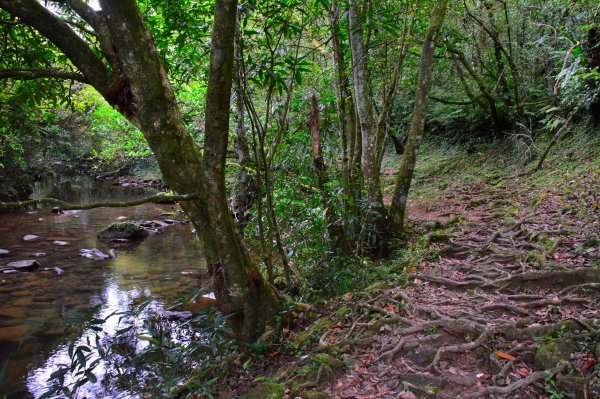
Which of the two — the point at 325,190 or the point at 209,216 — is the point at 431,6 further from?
the point at 209,216

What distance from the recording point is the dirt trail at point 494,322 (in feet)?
10.6

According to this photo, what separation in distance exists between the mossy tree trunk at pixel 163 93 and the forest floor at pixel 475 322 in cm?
137

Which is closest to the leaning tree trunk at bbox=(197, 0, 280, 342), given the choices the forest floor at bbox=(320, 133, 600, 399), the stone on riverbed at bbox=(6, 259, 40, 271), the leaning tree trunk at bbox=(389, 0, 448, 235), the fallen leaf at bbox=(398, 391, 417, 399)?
the forest floor at bbox=(320, 133, 600, 399)

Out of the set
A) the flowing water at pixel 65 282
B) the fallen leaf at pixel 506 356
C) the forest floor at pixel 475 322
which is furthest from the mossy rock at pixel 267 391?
the fallen leaf at pixel 506 356

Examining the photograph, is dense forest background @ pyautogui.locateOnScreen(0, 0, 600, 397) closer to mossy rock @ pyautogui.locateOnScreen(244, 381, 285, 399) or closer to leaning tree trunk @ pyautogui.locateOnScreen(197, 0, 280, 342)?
leaning tree trunk @ pyautogui.locateOnScreen(197, 0, 280, 342)

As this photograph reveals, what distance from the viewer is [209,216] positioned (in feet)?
14.0

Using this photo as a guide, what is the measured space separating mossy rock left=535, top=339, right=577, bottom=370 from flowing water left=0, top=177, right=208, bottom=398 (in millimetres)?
3848

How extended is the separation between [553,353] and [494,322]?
0.76 m

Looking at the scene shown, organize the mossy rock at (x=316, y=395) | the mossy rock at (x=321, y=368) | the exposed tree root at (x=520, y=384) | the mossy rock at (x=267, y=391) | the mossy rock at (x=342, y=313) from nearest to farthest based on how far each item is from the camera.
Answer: the exposed tree root at (x=520, y=384) < the mossy rock at (x=316, y=395) < the mossy rock at (x=267, y=391) < the mossy rock at (x=321, y=368) < the mossy rock at (x=342, y=313)

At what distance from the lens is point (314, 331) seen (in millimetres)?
4898

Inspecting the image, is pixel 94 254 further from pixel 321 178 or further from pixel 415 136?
Result: pixel 415 136

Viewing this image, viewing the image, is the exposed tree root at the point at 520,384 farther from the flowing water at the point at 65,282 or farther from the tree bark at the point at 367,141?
the tree bark at the point at 367,141

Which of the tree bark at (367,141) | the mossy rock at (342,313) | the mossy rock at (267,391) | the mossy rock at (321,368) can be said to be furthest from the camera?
the tree bark at (367,141)

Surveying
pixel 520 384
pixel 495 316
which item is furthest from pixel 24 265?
pixel 520 384
